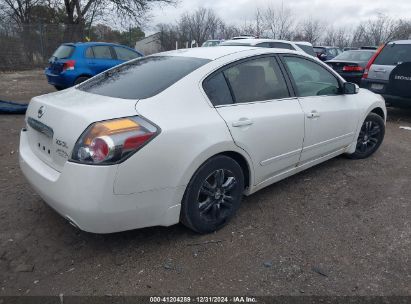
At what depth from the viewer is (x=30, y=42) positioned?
19.9 meters

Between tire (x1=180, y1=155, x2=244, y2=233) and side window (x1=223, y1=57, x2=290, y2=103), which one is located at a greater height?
side window (x1=223, y1=57, x2=290, y2=103)

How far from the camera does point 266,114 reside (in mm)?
3209

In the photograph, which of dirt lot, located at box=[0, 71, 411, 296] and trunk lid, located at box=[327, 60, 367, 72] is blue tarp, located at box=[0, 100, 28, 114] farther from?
trunk lid, located at box=[327, 60, 367, 72]

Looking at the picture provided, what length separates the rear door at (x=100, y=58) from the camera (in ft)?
31.8

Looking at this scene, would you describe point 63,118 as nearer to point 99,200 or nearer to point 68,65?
point 99,200

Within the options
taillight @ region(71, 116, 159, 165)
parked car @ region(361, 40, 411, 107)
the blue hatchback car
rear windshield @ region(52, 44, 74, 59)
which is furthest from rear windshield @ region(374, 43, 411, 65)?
rear windshield @ region(52, 44, 74, 59)

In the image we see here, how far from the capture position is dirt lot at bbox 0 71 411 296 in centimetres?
246

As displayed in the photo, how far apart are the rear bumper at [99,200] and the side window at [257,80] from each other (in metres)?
1.07

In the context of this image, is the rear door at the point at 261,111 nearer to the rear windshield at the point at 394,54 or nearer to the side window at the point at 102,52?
the rear windshield at the point at 394,54

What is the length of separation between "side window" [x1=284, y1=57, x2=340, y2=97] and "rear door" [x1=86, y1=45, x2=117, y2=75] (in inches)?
281

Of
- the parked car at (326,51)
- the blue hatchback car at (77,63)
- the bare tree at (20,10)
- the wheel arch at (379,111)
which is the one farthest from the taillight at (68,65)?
the bare tree at (20,10)

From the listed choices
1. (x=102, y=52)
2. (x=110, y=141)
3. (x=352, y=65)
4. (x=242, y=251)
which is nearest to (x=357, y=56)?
(x=352, y=65)

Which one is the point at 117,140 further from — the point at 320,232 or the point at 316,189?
the point at 316,189

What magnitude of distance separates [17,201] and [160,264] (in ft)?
5.95
